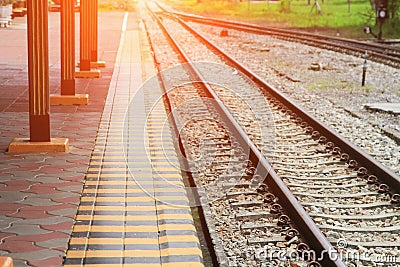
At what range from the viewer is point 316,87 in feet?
47.2

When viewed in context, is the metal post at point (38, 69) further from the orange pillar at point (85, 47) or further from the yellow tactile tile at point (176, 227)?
the orange pillar at point (85, 47)

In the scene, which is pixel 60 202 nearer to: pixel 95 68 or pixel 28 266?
pixel 28 266

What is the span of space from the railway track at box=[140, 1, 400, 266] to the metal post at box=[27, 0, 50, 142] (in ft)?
5.32

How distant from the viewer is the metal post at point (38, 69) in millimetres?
7621

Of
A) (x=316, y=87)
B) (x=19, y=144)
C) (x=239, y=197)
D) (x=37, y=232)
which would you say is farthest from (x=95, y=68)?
(x=37, y=232)

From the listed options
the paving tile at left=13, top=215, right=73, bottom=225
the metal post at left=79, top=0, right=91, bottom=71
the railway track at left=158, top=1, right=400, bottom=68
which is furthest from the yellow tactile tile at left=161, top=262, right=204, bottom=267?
the railway track at left=158, top=1, right=400, bottom=68

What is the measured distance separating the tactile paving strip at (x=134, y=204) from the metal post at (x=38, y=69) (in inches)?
28.5

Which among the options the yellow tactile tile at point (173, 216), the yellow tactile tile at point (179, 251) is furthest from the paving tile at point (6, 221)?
the yellow tactile tile at point (179, 251)

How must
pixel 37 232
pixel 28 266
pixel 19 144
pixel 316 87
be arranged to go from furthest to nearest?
pixel 316 87 → pixel 19 144 → pixel 37 232 → pixel 28 266

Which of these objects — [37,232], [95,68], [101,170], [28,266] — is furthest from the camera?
[95,68]

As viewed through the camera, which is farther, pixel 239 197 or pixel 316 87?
pixel 316 87

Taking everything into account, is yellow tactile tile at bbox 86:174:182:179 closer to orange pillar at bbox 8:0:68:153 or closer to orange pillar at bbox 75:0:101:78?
orange pillar at bbox 8:0:68:153

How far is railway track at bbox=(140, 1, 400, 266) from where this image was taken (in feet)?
17.4

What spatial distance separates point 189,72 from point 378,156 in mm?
8282
